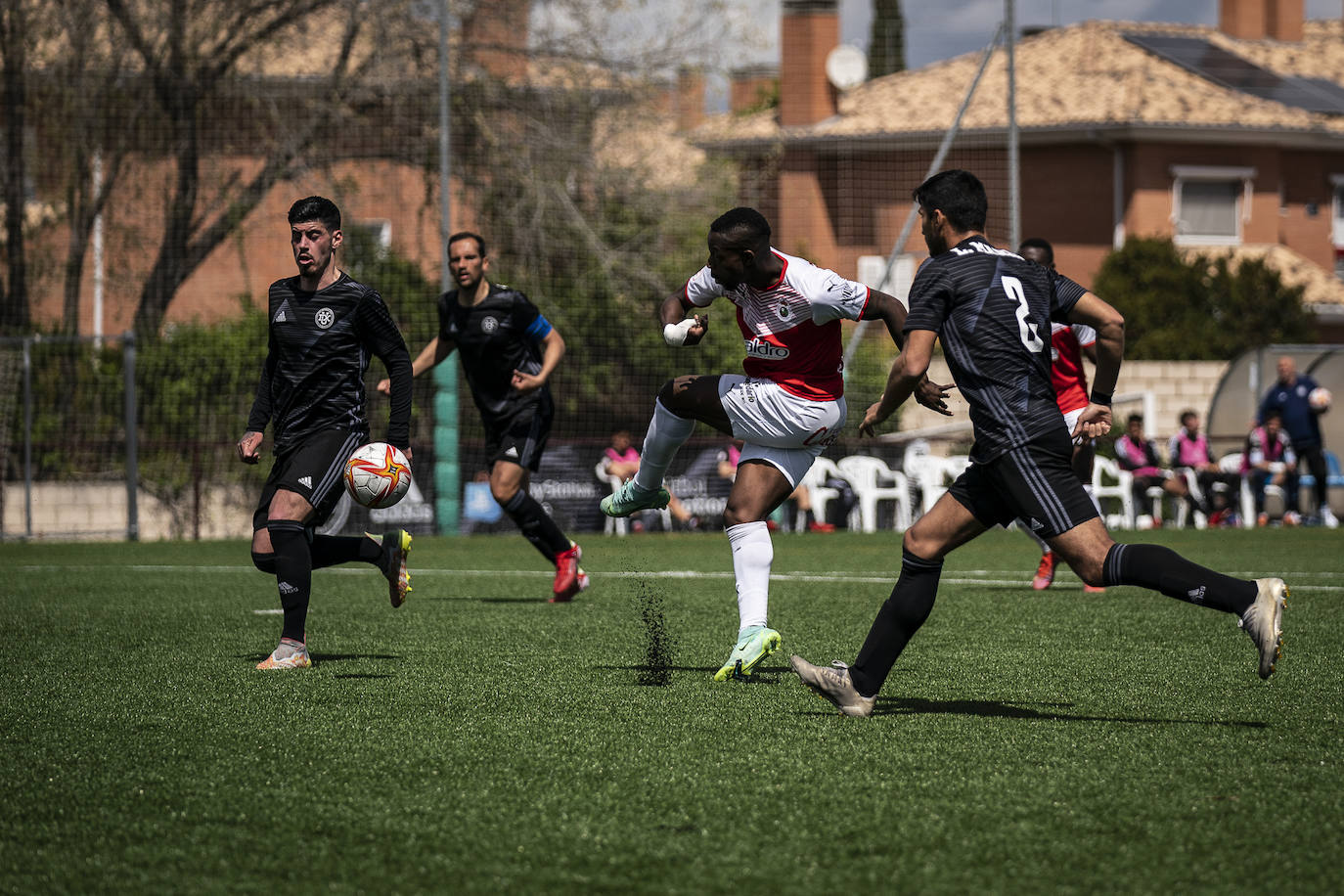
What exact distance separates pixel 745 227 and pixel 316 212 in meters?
2.04

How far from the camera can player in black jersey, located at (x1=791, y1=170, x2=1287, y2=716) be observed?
15.4ft

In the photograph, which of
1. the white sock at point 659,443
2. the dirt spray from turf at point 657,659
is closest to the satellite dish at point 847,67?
the dirt spray from turf at point 657,659

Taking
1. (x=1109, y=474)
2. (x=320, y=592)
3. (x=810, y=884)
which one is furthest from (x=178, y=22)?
(x=810, y=884)

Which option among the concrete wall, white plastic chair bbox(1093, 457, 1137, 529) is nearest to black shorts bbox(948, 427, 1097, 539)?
white plastic chair bbox(1093, 457, 1137, 529)

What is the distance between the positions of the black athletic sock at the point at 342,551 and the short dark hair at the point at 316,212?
58.7 inches

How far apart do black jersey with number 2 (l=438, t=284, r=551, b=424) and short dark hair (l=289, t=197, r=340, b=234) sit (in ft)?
9.56

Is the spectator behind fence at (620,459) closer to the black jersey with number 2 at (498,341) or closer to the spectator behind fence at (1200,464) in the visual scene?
the spectator behind fence at (1200,464)

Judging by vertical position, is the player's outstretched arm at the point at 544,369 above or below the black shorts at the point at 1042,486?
above

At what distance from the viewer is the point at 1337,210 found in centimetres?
3734

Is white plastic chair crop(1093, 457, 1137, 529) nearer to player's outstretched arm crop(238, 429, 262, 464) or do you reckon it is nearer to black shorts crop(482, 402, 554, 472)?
black shorts crop(482, 402, 554, 472)

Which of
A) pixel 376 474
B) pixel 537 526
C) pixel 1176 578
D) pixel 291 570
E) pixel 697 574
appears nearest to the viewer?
pixel 1176 578

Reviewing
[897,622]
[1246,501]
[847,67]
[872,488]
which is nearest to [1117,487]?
[1246,501]

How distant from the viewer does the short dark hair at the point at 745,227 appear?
5688 mm

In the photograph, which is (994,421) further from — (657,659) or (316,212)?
(316,212)
